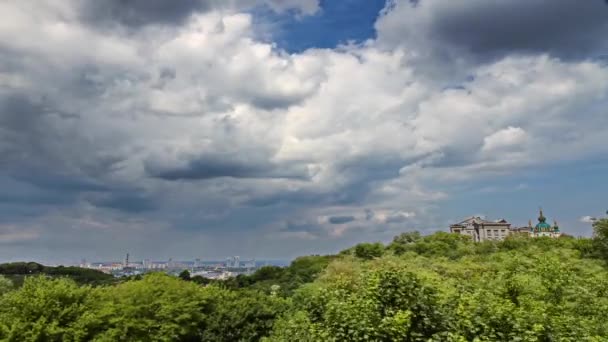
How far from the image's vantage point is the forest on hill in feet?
38.4

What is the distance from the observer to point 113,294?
1206 inches

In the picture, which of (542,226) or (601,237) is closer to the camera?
(601,237)

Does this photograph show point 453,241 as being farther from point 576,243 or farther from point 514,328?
point 514,328

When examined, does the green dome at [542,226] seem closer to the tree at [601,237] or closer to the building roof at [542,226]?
the building roof at [542,226]

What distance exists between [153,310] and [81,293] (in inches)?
198

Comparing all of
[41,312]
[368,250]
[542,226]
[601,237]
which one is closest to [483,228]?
[542,226]

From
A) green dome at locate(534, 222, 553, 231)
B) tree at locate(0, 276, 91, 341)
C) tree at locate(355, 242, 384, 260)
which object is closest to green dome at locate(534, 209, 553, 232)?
green dome at locate(534, 222, 553, 231)

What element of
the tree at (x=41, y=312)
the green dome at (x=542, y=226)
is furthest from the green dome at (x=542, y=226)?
the tree at (x=41, y=312)

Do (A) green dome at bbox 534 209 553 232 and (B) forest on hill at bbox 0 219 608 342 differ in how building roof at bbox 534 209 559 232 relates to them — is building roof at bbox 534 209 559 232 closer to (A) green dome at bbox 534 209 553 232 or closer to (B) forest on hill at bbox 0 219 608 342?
(A) green dome at bbox 534 209 553 232

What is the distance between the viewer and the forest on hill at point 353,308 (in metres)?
11.7

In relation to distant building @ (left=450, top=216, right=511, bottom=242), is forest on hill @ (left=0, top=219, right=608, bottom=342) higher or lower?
lower

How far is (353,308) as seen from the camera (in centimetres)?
1186

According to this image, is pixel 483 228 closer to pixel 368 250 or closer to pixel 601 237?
pixel 368 250

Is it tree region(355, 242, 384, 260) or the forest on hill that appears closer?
the forest on hill
